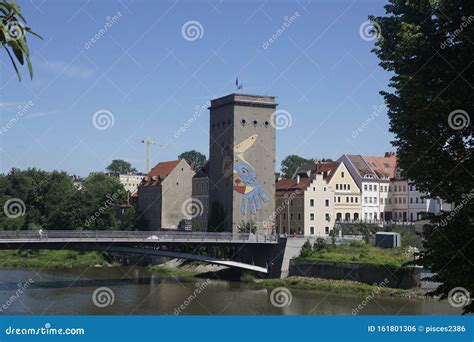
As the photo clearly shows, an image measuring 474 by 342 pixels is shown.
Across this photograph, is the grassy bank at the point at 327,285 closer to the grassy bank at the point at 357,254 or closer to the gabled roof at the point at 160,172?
the grassy bank at the point at 357,254

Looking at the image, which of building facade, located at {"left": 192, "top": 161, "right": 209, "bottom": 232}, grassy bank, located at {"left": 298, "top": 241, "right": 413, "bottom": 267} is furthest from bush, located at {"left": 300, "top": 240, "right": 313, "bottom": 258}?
building facade, located at {"left": 192, "top": 161, "right": 209, "bottom": 232}

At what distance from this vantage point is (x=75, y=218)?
281ft

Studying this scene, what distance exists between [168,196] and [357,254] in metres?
38.2

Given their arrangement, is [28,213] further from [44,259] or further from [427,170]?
[427,170]

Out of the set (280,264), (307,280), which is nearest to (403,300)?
(307,280)

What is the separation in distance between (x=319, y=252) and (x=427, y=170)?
41.7 metres

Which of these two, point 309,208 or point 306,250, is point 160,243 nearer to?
point 306,250

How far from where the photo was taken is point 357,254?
177 ft

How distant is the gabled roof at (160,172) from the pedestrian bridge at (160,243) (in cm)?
2943

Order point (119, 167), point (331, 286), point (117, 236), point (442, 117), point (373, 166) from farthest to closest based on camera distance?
point (119, 167), point (373, 166), point (331, 286), point (117, 236), point (442, 117)

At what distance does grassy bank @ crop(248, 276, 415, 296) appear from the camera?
4625 cm

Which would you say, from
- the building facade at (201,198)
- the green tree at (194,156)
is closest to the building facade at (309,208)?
the building facade at (201,198)

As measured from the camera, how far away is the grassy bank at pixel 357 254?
50188mm

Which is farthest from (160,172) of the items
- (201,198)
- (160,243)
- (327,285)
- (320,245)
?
(327,285)
